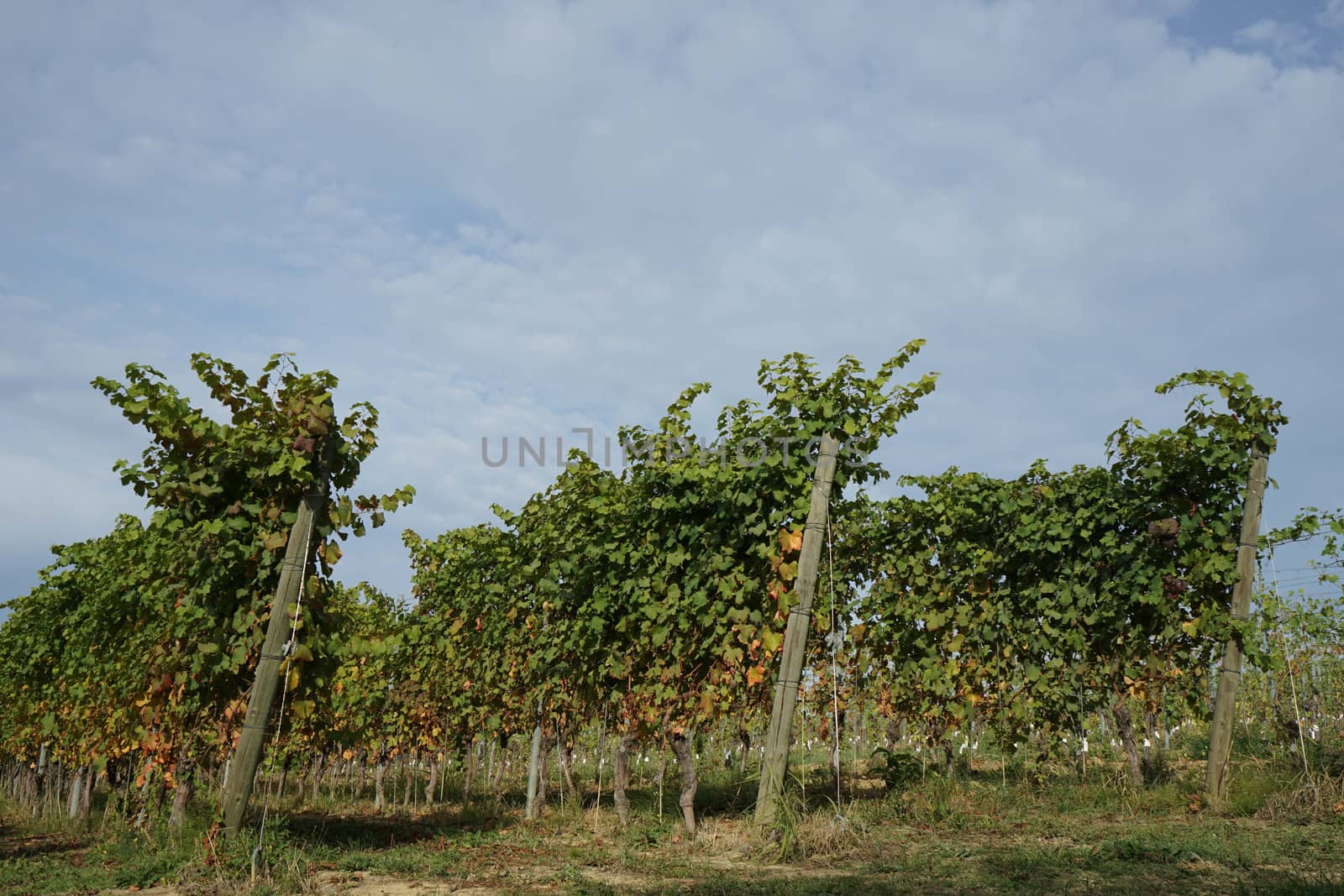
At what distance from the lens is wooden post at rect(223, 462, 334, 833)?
19.4 feet

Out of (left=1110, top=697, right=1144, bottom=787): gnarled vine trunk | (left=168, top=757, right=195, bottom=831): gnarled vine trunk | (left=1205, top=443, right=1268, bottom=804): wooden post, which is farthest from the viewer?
(left=1110, top=697, right=1144, bottom=787): gnarled vine trunk

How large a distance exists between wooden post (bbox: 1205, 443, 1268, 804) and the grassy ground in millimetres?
211

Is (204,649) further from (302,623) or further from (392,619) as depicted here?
(392,619)

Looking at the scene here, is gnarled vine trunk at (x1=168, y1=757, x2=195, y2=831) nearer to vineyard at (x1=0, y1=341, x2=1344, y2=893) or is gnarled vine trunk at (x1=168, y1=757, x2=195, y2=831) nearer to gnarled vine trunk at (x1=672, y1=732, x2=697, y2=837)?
vineyard at (x1=0, y1=341, x2=1344, y2=893)

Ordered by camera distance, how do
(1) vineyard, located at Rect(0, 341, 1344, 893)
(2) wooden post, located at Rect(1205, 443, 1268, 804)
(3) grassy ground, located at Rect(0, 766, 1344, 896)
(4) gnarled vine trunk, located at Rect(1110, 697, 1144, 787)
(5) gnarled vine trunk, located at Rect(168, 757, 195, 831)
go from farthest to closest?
1. (4) gnarled vine trunk, located at Rect(1110, 697, 1144, 787)
2. (5) gnarled vine trunk, located at Rect(168, 757, 195, 831)
3. (2) wooden post, located at Rect(1205, 443, 1268, 804)
4. (1) vineyard, located at Rect(0, 341, 1344, 893)
5. (3) grassy ground, located at Rect(0, 766, 1344, 896)

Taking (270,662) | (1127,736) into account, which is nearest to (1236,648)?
(1127,736)

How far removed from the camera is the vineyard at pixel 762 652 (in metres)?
5.88

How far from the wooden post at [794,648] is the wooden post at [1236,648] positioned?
11.8ft

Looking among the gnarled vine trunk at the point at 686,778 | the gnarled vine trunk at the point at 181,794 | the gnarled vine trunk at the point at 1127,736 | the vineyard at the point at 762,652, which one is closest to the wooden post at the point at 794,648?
the vineyard at the point at 762,652

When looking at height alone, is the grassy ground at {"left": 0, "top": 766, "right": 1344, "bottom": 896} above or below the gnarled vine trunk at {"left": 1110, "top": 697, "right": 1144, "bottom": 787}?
below

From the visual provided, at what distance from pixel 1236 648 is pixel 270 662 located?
7613mm

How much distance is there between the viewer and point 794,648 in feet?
21.6

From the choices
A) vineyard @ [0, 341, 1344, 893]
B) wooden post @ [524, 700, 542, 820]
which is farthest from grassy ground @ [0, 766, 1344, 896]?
wooden post @ [524, 700, 542, 820]

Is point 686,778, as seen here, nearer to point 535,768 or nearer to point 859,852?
point 859,852
